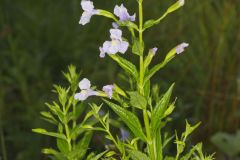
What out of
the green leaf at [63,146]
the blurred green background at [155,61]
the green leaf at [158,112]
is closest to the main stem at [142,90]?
the green leaf at [158,112]

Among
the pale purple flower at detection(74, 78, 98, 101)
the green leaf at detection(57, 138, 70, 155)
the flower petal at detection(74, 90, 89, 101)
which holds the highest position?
the pale purple flower at detection(74, 78, 98, 101)

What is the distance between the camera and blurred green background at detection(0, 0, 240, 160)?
8.87 ft

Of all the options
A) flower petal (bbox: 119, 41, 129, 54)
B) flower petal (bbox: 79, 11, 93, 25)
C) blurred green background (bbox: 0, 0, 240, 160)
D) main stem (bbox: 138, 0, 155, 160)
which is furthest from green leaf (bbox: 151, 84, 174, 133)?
blurred green background (bbox: 0, 0, 240, 160)

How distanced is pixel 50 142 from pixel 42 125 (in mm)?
86

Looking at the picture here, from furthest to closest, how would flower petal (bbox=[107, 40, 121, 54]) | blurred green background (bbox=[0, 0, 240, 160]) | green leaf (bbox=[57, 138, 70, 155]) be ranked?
blurred green background (bbox=[0, 0, 240, 160]) < green leaf (bbox=[57, 138, 70, 155]) < flower petal (bbox=[107, 40, 121, 54])

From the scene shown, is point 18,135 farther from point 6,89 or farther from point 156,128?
point 156,128

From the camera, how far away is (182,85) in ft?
9.86

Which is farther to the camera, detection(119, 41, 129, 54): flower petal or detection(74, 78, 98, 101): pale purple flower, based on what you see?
detection(74, 78, 98, 101): pale purple flower

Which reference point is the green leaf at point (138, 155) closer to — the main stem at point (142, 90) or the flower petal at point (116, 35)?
the main stem at point (142, 90)

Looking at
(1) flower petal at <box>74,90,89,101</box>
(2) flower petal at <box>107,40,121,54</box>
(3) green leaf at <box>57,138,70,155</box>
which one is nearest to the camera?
(2) flower petal at <box>107,40,121,54</box>

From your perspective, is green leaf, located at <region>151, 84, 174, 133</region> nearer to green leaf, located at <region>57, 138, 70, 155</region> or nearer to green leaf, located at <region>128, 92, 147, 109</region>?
green leaf, located at <region>128, 92, 147, 109</region>

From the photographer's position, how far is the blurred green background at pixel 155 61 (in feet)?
8.87

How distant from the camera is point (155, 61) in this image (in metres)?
2.96

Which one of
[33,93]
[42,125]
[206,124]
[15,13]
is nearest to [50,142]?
[42,125]
